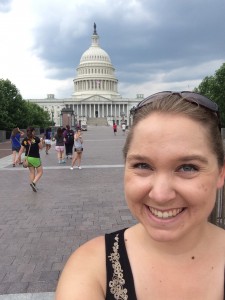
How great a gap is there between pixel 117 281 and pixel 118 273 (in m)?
0.03

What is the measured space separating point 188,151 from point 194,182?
0.11m

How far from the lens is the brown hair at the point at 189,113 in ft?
4.17

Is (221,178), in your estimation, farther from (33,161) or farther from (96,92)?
(96,92)

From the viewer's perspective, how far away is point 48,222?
714cm

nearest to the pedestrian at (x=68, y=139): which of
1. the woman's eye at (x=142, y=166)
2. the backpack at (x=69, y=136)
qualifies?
the backpack at (x=69, y=136)

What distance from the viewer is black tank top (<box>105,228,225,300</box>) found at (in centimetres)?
129

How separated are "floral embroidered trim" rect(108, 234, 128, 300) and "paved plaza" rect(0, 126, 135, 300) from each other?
2.92 m

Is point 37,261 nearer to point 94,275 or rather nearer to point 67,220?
point 67,220

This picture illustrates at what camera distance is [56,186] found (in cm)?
A: 1144

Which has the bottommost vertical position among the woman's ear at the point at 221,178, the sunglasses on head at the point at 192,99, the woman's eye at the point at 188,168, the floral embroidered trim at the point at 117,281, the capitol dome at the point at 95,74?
the floral embroidered trim at the point at 117,281

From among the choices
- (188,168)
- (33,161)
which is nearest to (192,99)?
(188,168)

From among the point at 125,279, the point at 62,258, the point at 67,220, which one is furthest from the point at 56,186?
the point at 125,279

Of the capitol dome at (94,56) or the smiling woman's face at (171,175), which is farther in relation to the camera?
the capitol dome at (94,56)

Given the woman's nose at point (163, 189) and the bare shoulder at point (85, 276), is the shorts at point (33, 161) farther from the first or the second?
the woman's nose at point (163, 189)
